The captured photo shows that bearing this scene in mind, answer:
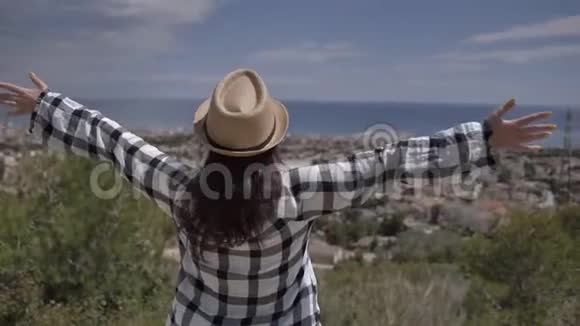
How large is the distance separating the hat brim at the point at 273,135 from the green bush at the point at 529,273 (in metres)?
3.26

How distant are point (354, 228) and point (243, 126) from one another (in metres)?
16.0

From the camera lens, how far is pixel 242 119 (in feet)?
4.78

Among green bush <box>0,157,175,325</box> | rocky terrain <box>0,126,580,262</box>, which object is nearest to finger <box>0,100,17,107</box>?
green bush <box>0,157,175,325</box>

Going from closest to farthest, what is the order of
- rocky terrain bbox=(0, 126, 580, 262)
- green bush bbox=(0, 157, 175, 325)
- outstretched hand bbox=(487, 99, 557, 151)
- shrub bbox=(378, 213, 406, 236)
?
outstretched hand bbox=(487, 99, 557, 151) → green bush bbox=(0, 157, 175, 325) → rocky terrain bbox=(0, 126, 580, 262) → shrub bbox=(378, 213, 406, 236)

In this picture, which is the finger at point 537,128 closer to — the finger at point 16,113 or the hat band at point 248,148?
the hat band at point 248,148

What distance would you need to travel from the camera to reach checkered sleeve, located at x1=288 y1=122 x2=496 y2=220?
148cm

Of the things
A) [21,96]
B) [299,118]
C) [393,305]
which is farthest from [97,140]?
[299,118]

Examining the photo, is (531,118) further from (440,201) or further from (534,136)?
(440,201)

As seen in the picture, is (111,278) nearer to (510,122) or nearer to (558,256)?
(558,256)

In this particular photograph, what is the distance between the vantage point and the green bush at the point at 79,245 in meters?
4.64

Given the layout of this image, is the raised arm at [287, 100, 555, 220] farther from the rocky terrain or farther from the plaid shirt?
the rocky terrain

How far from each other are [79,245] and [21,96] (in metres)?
3.30

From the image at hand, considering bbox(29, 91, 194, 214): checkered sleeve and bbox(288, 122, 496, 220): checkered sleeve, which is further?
bbox(29, 91, 194, 214): checkered sleeve

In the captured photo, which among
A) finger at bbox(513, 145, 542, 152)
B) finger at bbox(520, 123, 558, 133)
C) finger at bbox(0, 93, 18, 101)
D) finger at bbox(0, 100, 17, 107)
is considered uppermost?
finger at bbox(0, 93, 18, 101)
